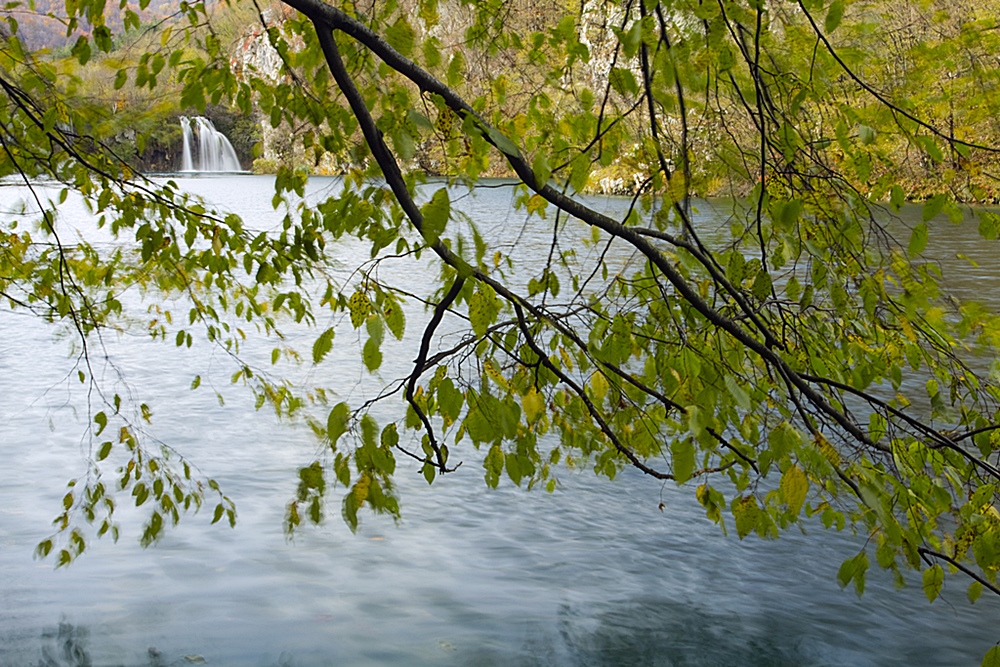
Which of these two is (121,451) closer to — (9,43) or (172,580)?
(172,580)

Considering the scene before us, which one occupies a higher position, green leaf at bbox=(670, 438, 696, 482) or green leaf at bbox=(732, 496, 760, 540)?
green leaf at bbox=(670, 438, 696, 482)

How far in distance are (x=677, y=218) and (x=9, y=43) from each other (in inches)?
83.2

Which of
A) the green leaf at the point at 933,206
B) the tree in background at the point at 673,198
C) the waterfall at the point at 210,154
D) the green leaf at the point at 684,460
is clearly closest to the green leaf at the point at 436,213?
the tree in background at the point at 673,198

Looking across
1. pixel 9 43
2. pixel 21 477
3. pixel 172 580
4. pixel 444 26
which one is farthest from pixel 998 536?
pixel 21 477

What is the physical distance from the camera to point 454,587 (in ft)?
17.5

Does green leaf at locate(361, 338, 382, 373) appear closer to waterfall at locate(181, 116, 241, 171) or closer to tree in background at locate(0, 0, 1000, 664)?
tree in background at locate(0, 0, 1000, 664)

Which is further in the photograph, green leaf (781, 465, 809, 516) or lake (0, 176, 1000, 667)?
lake (0, 176, 1000, 667)

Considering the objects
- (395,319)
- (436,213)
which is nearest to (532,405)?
(395,319)

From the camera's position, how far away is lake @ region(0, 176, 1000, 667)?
15.2ft

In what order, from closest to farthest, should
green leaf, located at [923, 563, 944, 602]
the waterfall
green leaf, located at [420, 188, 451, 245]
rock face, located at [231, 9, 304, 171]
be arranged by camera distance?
green leaf, located at [420, 188, 451, 245], green leaf, located at [923, 563, 944, 602], rock face, located at [231, 9, 304, 171], the waterfall

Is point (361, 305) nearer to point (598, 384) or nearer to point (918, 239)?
point (598, 384)

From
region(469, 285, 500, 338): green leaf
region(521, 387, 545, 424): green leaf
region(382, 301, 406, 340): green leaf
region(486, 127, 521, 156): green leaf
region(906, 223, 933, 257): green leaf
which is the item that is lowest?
region(521, 387, 545, 424): green leaf

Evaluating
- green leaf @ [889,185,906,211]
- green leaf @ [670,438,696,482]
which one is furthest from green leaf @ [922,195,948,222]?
green leaf @ [670,438,696,482]

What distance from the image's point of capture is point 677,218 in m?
2.37
